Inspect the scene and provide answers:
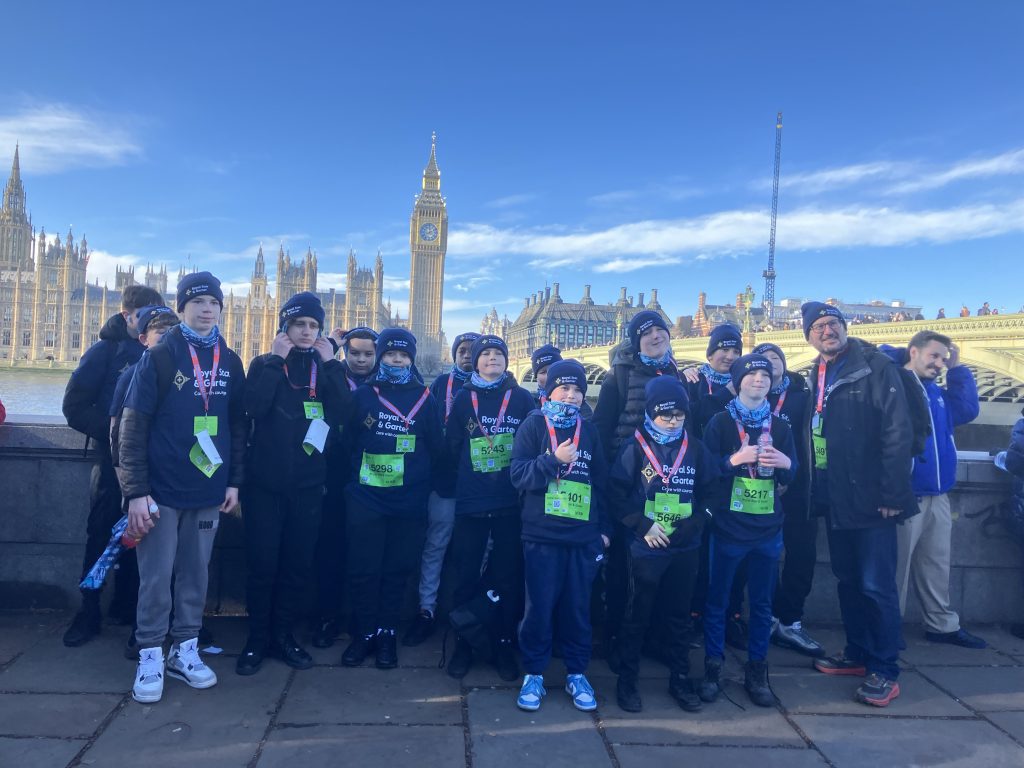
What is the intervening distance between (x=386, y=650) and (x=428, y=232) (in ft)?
270

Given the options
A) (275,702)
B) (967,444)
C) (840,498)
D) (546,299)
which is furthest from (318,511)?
(546,299)

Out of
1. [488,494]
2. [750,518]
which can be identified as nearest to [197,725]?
[488,494]

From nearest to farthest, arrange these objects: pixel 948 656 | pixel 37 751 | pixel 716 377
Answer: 1. pixel 37 751
2. pixel 948 656
3. pixel 716 377

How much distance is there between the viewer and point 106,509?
3369 millimetres

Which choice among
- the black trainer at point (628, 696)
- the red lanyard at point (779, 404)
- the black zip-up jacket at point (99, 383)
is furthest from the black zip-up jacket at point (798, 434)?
the black zip-up jacket at point (99, 383)

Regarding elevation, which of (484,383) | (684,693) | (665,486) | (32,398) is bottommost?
(684,693)

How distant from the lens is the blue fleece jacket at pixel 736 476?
9.99 ft

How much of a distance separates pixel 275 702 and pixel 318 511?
2.75ft

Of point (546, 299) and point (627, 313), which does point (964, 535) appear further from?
point (546, 299)

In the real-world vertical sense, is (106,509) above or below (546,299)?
below

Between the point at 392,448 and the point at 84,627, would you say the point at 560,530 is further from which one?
the point at 84,627

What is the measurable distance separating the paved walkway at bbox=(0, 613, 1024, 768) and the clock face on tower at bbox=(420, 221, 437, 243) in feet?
267

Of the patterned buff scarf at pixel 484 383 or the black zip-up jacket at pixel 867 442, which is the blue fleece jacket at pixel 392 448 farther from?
the black zip-up jacket at pixel 867 442

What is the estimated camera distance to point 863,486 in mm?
3160
